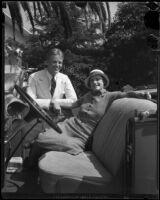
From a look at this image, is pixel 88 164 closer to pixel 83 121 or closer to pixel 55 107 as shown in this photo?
pixel 83 121

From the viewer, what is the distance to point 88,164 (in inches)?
116

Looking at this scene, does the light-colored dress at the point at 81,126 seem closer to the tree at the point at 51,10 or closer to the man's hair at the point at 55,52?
the man's hair at the point at 55,52

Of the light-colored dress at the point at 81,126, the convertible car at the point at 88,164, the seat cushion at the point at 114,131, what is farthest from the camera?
the light-colored dress at the point at 81,126

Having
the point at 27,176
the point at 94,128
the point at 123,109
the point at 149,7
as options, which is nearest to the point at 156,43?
the point at 149,7

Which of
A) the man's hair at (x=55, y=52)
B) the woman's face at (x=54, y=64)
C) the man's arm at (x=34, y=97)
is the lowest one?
the man's arm at (x=34, y=97)

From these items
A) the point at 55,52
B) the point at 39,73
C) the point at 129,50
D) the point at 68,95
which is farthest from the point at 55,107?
the point at 129,50

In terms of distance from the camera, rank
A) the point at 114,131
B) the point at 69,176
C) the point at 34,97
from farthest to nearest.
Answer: the point at 114,131 < the point at 34,97 < the point at 69,176

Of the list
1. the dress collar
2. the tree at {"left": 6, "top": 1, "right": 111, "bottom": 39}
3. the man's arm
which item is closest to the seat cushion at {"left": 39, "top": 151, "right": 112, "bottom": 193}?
the man's arm

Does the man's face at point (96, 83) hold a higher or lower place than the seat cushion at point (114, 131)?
higher

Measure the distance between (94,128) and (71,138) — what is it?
0.18 meters

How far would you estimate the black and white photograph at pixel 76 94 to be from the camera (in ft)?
9.00

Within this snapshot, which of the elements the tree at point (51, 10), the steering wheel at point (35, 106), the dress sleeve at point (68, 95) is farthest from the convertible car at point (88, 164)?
the tree at point (51, 10)

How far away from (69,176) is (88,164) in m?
0.22

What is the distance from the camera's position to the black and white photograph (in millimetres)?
2744
